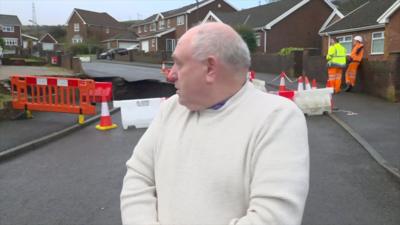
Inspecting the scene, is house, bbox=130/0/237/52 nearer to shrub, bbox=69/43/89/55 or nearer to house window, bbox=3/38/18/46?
shrub, bbox=69/43/89/55

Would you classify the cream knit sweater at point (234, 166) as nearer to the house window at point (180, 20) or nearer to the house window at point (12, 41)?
the house window at point (180, 20)

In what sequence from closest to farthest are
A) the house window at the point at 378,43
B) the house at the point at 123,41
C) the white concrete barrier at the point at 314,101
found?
the white concrete barrier at the point at 314,101
the house window at the point at 378,43
the house at the point at 123,41

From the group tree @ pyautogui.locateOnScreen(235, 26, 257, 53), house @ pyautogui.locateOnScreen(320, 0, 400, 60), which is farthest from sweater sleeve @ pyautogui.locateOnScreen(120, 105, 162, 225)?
tree @ pyautogui.locateOnScreen(235, 26, 257, 53)

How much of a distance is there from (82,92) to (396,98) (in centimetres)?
855

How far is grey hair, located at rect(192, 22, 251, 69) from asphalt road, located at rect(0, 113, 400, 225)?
2.78 m

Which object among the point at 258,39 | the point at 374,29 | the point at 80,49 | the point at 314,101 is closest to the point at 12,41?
the point at 80,49

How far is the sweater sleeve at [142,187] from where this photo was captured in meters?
1.93

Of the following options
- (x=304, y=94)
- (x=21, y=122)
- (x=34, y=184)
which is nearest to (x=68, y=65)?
(x=21, y=122)

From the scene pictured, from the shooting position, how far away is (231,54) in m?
1.75

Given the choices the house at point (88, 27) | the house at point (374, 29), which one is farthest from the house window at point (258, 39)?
the house at point (88, 27)

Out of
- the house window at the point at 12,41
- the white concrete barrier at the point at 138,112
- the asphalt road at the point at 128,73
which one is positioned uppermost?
the house window at the point at 12,41

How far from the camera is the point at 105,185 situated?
5.39 m

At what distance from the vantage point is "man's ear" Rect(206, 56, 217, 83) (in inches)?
68.8

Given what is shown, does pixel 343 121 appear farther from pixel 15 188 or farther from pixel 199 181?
pixel 199 181
